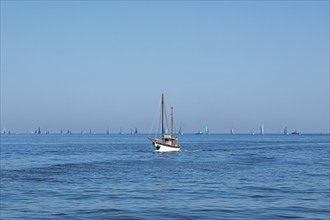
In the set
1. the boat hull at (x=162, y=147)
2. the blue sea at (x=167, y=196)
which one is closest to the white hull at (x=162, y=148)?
the boat hull at (x=162, y=147)

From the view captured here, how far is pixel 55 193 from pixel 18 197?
3.40m

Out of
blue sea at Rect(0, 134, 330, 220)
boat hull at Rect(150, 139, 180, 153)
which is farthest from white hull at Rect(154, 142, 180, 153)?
blue sea at Rect(0, 134, 330, 220)

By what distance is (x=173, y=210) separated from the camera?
33188 mm

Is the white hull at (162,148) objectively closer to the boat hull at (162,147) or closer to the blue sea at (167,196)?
the boat hull at (162,147)

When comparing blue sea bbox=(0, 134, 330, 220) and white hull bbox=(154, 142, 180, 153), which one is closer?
blue sea bbox=(0, 134, 330, 220)

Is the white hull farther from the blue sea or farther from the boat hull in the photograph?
the blue sea

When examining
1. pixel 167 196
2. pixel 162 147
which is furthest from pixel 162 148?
pixel 167 196

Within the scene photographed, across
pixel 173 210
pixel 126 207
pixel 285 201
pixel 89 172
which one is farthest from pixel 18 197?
pixel 89 172

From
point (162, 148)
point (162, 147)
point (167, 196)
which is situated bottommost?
point (167, 196)

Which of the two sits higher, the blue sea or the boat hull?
the boat hull

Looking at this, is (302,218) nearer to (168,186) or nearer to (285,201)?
(285,201)

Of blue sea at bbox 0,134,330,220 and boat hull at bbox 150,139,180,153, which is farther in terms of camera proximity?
boat hull at bbox 150,139,180,153

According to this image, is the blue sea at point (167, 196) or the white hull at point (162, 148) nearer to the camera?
the blue sea at point (167, 196)

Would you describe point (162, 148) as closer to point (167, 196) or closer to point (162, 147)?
point (162, 147)
